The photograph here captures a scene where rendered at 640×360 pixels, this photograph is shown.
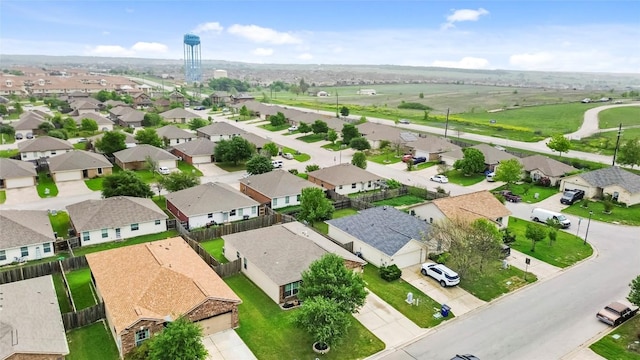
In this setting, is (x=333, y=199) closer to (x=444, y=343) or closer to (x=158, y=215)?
(x=158, y=215)

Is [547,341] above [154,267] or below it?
below

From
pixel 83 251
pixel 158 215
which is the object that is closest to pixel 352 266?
pixel 158 215

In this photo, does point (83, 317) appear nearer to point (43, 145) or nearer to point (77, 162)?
point (77, 162)

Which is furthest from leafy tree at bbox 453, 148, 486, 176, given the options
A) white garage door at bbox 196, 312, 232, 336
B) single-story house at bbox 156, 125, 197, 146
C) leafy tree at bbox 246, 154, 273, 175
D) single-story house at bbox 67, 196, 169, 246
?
single-story house at bbox 156, 125, 197, 146

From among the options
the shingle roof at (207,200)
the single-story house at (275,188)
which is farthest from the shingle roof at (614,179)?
the shingle roof at (207,200)

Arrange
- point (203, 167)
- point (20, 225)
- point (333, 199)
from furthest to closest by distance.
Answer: point (203, 167) → point (333, 199) → point (20, 225)

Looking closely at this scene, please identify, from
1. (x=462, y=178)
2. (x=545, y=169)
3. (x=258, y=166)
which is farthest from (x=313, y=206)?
(x=545, y=169)

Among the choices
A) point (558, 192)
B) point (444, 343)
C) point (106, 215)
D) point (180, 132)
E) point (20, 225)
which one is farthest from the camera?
point (180, 132)
